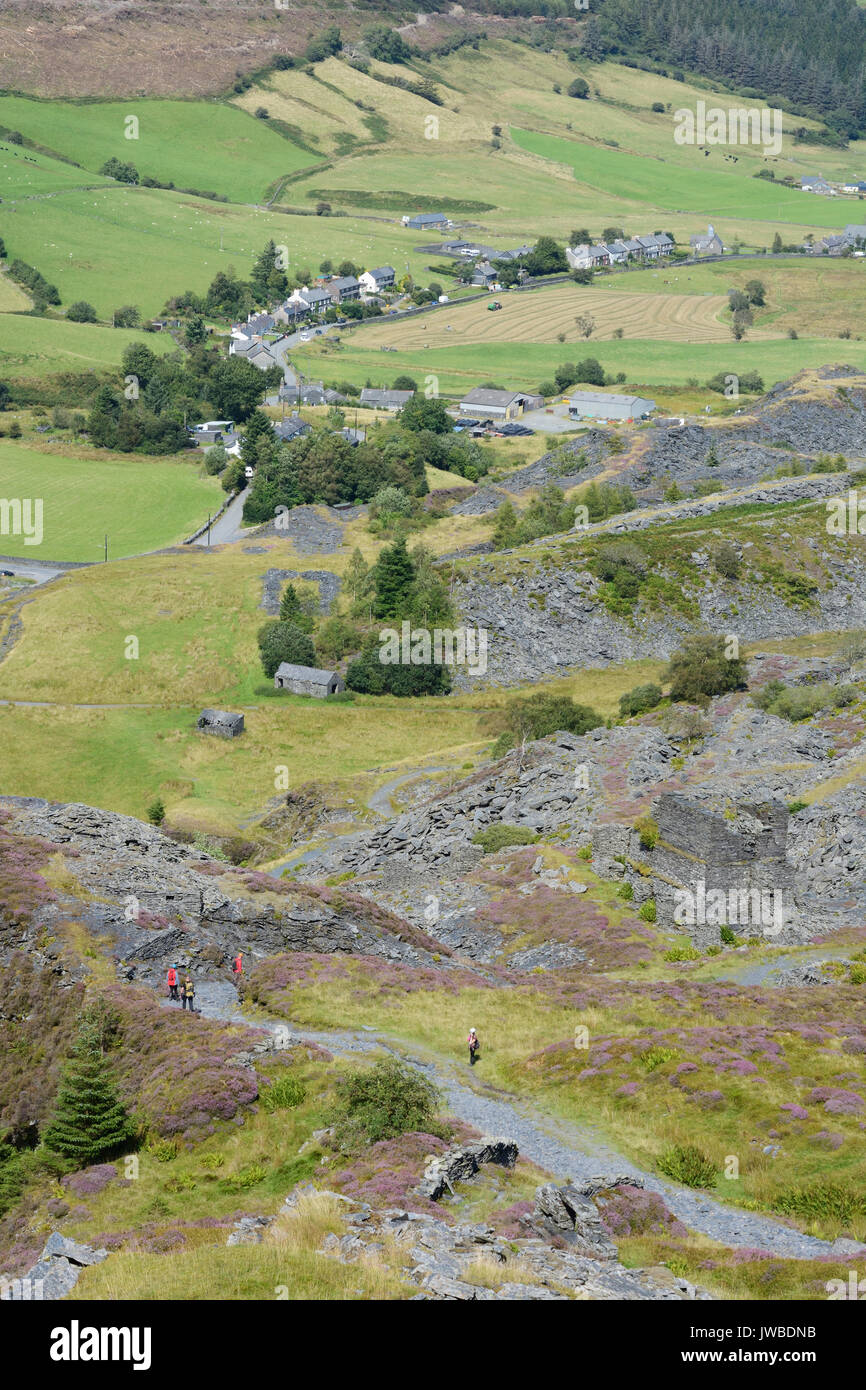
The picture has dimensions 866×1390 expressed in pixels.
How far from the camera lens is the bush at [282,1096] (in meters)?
32.9

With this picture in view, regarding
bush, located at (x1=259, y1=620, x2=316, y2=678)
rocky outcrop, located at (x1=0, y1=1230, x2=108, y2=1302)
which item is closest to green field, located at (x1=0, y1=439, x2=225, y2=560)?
bush, located at (x1=259, y1=620, x2=316, y2=678)

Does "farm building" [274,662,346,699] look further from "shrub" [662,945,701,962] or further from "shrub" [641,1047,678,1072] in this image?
"shrub" [641,1047,678,1072]

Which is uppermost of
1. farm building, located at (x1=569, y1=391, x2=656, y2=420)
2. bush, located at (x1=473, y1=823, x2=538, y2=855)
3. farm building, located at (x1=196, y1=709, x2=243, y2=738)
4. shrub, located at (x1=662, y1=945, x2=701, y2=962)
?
farm building, located at (x1=569, y1=391, x2=656, y2=420)

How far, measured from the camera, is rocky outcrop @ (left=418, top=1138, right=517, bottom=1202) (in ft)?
93.1

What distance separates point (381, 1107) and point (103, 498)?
132789mm

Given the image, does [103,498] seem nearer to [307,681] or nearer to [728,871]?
[307,681]

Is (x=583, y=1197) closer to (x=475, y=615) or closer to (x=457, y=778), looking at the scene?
(x=457, y=778)

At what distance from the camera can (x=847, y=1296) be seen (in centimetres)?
2425

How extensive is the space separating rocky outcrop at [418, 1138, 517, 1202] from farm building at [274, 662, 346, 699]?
2886 inches

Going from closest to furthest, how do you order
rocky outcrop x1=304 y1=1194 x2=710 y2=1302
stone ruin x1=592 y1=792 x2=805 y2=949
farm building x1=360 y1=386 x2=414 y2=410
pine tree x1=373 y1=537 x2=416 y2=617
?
rocky outcrop x1=304 y1=1194 x2=710 y2=1302, stone ruin x1=592 y1=792 x2=805 y2=949, pine tree x1=373 y1=537 x2=416 y2=617, farm building x1=360 y1=386 x2=414 y2=410

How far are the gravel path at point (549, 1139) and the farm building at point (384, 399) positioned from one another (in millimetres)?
148697

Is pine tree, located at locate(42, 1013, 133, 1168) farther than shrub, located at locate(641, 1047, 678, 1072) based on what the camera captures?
No

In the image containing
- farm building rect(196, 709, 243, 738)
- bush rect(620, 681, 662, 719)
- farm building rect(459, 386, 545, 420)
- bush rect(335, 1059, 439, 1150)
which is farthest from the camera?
farm building rect(459, 386, 545, 420)

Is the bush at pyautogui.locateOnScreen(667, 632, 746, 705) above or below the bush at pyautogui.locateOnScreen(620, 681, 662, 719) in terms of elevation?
above
